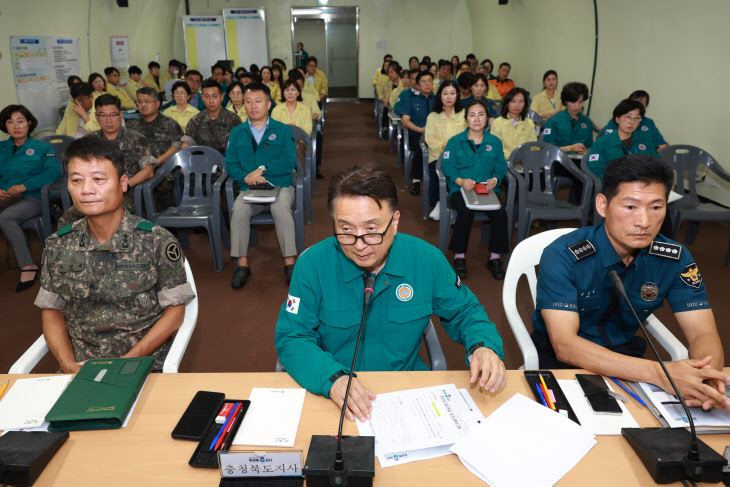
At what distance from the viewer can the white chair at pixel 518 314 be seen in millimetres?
1728

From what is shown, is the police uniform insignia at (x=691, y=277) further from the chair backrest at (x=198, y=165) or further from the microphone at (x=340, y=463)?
the chair backrest at (x=198, y=165)

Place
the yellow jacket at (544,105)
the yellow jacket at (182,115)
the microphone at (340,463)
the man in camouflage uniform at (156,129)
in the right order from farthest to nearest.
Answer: the yellow jacket at (544,105), the yellow jacket at (182,115), the man in camouflage uniform at (156,129), the microphone at (340,463)

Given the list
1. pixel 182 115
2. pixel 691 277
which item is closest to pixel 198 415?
pixel 691 277

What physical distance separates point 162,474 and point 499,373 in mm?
857

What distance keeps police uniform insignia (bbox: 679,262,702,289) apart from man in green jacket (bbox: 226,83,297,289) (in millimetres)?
2539

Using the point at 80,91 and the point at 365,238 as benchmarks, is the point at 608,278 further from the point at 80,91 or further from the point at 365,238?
the point at 80,91

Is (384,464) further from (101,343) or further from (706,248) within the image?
(706,248)

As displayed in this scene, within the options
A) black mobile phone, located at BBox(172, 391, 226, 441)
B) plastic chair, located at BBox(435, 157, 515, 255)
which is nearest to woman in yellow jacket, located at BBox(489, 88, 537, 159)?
plastic chair, located at BBox(435, 157, 515, 255)

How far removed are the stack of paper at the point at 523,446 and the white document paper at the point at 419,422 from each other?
40mm

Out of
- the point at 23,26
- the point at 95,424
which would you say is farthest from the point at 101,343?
the point at 23,26

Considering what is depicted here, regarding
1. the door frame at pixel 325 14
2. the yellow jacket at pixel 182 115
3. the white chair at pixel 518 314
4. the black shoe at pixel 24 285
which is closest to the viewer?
the white chair at pixel 518 314

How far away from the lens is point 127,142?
3826 mm

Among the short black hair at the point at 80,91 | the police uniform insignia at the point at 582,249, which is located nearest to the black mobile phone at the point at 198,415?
the police uniform insignia at the point at 582,249

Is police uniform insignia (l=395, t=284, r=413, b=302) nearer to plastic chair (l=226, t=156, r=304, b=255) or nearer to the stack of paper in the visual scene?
the stack of paper
